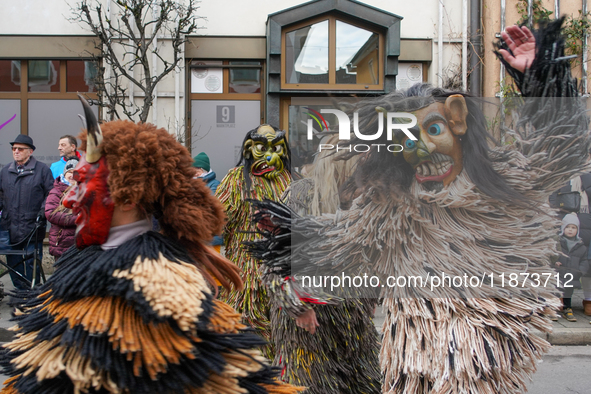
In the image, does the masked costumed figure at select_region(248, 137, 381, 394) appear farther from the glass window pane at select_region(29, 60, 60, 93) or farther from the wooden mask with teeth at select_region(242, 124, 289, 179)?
the glass window pane at select_region(29, 60, 60, 93)

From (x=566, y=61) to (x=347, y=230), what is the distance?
1155 mm

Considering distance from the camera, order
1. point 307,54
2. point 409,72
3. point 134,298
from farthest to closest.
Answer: point 409,72 → point 307,54 → point 134,298

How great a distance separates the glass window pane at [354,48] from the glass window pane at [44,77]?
437cm

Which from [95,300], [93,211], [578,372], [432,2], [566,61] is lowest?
[578,372]

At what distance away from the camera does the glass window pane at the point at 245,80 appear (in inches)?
334

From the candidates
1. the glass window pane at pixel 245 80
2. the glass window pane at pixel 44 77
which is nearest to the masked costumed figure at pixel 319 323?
the glass window pane at pixel 245 80

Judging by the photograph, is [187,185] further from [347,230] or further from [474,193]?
[474,193]

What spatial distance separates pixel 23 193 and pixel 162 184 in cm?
483

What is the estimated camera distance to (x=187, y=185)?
1.80 meters

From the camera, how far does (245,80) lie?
8.50m

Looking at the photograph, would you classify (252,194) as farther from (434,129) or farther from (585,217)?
(585,217)

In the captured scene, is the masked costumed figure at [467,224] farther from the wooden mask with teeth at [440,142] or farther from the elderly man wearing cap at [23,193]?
the elderly man wearing cap at [23,193]

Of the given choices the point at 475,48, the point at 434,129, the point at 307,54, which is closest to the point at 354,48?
the point at 307,54

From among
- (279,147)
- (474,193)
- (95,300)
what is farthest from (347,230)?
(279,147)
